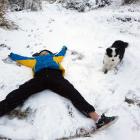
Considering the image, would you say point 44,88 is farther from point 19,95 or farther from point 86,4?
point 86,4

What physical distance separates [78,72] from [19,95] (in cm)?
184

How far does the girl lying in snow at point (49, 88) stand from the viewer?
16.1 ft

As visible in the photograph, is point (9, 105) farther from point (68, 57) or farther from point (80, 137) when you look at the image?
point (68, 57)

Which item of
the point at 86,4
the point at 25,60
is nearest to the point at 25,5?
the point at 86,4

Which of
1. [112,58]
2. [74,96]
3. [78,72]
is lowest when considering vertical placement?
[78,72]

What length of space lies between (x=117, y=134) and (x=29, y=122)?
1470mm

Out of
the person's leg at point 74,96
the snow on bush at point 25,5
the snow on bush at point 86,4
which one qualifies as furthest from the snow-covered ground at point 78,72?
the snow on bush at point 25,5

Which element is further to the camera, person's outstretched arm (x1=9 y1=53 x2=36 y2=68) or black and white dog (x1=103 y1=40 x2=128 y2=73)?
black and white dog (x1=103 y1=40 x2=128 y2=73)

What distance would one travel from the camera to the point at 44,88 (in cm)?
544

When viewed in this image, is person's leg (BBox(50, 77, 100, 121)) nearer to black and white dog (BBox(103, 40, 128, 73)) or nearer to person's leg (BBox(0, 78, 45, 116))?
person's leg (BBox(0, 78, 45, 116))

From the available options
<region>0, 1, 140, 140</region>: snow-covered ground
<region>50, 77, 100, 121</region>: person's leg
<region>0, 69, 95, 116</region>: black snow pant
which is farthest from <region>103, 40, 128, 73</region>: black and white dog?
<region>50, 77, 100, 121</region>: person's leg

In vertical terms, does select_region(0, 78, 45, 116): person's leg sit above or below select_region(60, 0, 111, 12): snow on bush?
below

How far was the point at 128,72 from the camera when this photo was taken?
21.4ft

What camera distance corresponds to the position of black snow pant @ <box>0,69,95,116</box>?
4.97m
